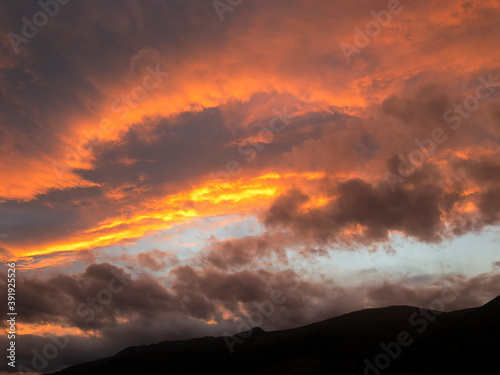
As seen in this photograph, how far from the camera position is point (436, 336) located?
19925 cm

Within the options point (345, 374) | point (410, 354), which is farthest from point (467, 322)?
point (345, 374)

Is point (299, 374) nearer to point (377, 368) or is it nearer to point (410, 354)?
point (377, 368)

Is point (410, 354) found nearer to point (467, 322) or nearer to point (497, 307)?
point (467, 322)

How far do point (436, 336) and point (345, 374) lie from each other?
55.4m

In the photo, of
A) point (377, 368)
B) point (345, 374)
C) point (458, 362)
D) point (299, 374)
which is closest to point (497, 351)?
point (458, 362)

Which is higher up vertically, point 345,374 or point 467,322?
point 467,322

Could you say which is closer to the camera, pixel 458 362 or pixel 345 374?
pixel 458 362

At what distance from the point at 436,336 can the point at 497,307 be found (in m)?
35.9

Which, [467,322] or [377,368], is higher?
[467,322]

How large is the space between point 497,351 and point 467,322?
47.4 meters

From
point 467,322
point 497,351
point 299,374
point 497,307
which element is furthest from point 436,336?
point 299,374

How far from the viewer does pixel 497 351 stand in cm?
15238

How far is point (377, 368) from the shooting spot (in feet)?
615

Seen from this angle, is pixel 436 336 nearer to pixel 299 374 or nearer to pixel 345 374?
pixel 345 374
